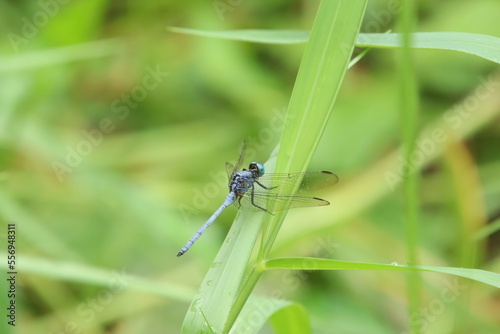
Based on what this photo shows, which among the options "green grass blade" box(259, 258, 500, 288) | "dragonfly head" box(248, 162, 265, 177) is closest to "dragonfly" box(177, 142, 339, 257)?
"dragonfly head" box(248, 162, 265, 177)

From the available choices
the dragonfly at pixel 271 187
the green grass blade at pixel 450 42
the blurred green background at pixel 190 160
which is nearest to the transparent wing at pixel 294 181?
the dragonfly at pixel 271 187

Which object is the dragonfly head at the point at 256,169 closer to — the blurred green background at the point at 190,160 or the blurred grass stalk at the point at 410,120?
the blurred green background at the point at 190,160

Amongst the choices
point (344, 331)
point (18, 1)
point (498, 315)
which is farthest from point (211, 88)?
point (498, 315)

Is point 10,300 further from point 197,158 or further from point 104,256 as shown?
point 197,158

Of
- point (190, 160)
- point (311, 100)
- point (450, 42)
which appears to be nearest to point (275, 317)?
point (311, 100)

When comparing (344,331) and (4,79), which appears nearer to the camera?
(344,331)

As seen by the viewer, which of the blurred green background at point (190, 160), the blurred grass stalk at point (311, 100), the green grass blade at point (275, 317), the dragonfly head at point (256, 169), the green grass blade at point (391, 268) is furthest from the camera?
the blurred green background at point (190, 160)

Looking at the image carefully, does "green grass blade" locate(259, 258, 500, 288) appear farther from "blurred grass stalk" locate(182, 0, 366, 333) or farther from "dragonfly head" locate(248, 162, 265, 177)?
"dragonfly head" locate(248, 162, 265, 177)

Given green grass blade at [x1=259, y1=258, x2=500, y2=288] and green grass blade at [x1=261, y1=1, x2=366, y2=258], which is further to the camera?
green grass blade at [x1=261, y1=1, x2=366, y2=258]
